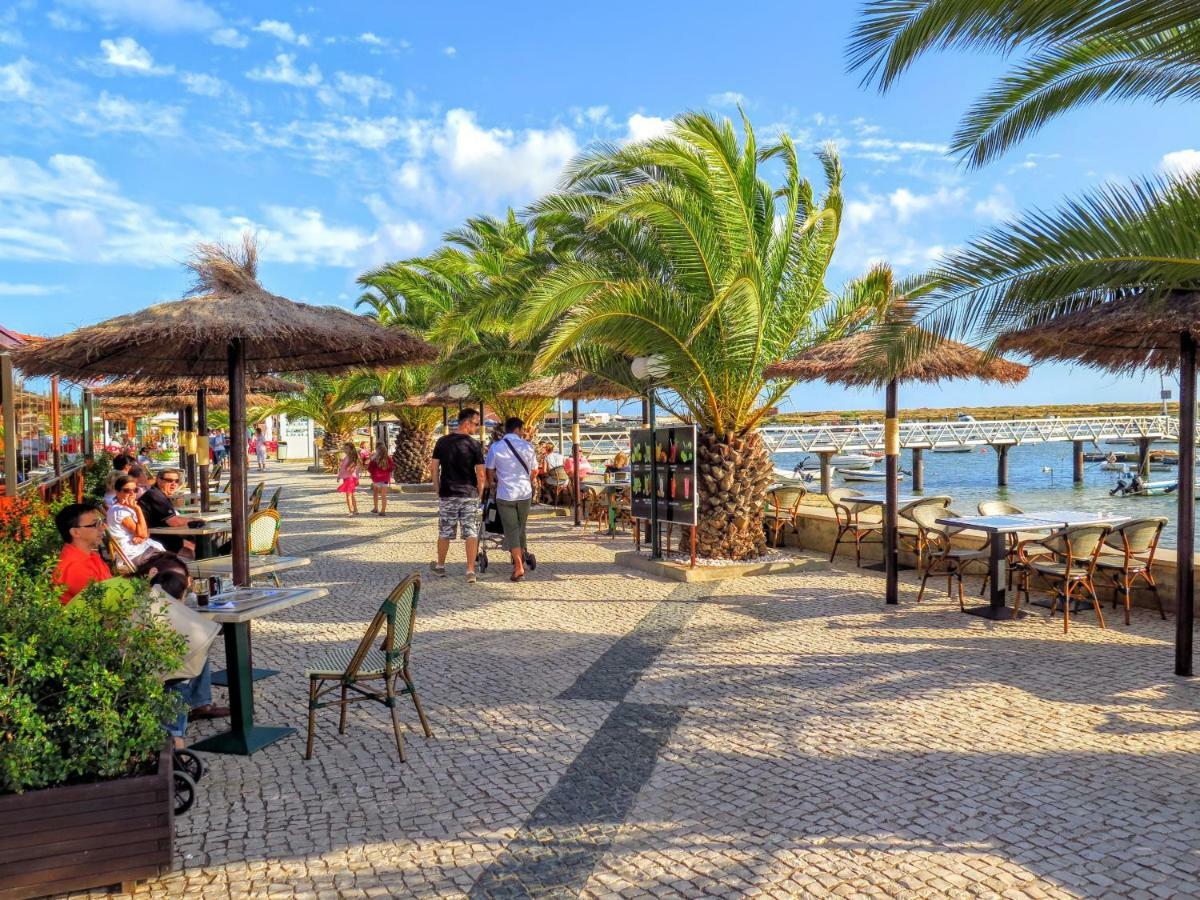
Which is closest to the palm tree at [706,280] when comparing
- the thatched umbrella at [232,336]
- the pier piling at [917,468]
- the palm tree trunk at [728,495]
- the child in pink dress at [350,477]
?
the palm tree trunk at [728,495]

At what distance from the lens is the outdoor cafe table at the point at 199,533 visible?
27.3ft

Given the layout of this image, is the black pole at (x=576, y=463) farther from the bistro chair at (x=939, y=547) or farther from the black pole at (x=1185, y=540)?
the black pole at (x=1185, y=540)

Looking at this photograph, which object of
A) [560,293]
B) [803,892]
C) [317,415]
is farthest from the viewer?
[317,415]

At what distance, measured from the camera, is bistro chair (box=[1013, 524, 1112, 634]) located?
732 centimetres

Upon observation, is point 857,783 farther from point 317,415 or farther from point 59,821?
point 317,415

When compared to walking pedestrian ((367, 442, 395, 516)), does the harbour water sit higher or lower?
lower

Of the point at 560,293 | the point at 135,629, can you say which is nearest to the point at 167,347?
the point at 135,629

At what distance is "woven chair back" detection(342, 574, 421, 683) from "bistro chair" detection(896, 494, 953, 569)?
5879 mm

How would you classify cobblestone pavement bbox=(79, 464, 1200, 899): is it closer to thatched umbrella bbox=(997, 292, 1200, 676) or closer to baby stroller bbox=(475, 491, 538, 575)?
thatched umbrella bbox=(997, 292, 1200, 676)

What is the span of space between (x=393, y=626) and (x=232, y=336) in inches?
86.2

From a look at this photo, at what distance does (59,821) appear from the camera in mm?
3195

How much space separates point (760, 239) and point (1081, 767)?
7.06 metres

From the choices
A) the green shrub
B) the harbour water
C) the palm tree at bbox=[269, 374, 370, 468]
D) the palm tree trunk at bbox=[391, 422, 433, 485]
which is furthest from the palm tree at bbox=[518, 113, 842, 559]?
the palm tree at bbox=[269, 374, 370, 468]

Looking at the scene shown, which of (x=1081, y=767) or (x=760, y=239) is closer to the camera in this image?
(x=1081, y=767)
